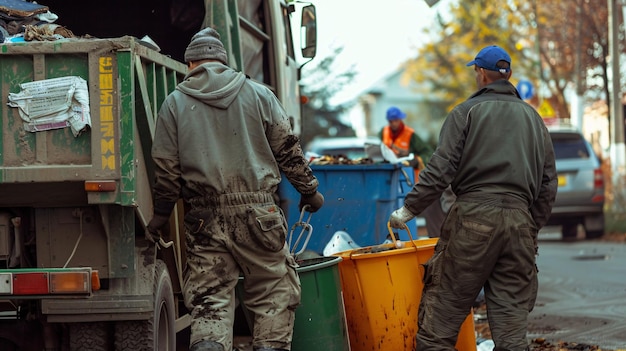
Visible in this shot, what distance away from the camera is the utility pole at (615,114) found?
69.4 ft

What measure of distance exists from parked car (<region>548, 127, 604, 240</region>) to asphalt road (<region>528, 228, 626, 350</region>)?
1008 mm

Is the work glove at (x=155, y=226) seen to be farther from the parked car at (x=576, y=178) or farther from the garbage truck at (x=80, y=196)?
the parked car at (x=576, y=178)

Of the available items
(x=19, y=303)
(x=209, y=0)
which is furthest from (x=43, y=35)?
(x=209, y=0)

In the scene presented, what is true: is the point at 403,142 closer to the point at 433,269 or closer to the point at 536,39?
the point at 433,269

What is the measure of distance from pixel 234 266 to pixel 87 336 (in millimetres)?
804

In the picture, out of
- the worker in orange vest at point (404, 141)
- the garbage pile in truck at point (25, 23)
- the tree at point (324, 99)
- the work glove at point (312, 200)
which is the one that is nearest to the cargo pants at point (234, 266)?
the work glove at point (312, 200)

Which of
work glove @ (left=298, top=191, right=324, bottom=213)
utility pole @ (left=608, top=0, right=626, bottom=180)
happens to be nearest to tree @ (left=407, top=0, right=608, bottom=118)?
utility pole @ (left=608, top=0, right=626, bottom=180)

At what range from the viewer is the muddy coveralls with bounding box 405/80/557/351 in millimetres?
5789

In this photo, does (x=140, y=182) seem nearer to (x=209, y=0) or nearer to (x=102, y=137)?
(x=102, y=137)

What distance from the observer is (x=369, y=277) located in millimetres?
6344

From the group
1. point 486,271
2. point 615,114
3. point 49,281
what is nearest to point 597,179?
point 615,114

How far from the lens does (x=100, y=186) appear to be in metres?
5.21

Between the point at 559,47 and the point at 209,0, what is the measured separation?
27.0 m

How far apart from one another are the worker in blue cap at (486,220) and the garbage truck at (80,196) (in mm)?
1457
